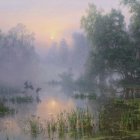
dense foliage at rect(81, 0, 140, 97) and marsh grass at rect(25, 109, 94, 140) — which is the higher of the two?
dense foliage at rect(81, 0, 140, 97)

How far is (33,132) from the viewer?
26359 mm

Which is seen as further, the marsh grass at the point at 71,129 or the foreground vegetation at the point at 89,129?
the marsh grass at the point at 71,129

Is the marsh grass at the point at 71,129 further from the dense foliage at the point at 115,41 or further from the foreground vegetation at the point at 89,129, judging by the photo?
the dense foliage at the point at 115,41

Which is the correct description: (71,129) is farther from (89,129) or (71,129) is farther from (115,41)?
(115,41)

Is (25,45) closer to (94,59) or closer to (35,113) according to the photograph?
(94,59)

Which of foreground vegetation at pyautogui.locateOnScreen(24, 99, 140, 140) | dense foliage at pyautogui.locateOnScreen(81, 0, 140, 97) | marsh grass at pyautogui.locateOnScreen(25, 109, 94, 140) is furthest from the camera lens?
dense foliage at pyautogui.locateOnScreen(81, 0, 140, 97)

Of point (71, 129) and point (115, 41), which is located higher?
point (115, 41)

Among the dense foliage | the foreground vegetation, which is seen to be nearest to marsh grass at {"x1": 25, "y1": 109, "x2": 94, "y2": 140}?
the foreground vegetation

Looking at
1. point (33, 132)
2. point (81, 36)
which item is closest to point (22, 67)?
point (81, 36)

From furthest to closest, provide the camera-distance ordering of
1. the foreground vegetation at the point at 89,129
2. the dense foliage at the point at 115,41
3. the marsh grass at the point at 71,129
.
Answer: the dense foliage at the point at 115,41 → the marsh grass at the point at 71,129 → the foreground vegetation at the point at 89,129

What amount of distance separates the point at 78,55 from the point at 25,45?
40266 mm

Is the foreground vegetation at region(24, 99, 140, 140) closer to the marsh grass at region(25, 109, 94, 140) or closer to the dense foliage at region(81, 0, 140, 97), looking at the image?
the marsh grass at region(25, 109, 94, 140)

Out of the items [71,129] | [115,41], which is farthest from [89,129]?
[115,41]

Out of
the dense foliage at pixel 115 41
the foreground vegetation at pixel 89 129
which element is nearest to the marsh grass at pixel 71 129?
the foreground vegetation at pixel 89 129
